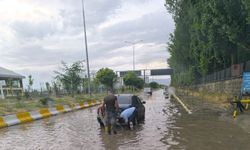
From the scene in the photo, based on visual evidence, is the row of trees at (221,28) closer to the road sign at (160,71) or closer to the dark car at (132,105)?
the dark car at (132,105)

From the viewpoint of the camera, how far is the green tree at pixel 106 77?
78269 millimetres

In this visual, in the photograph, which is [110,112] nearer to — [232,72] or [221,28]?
[221,28]

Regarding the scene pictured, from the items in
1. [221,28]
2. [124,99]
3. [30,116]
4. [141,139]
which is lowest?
[141,139]

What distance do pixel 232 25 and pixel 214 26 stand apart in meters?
1.86

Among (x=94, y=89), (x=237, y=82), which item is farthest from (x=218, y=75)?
(x=94, y=89)

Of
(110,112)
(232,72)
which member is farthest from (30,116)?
(232,72)

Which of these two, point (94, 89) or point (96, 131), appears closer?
point (96, 131)

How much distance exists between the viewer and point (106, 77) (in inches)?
3076

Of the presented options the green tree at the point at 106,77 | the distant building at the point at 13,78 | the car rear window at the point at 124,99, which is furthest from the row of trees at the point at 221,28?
the green tree at the point at 106,77

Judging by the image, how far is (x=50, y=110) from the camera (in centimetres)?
2312

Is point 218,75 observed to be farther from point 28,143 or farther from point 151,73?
point 151,73

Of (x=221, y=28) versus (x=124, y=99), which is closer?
(x=124, y=99)

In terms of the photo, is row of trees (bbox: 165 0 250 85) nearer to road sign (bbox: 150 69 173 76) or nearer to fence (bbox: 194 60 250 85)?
fence (bbox: 194 60 250 85)

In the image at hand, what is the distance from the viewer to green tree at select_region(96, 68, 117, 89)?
78.3 meters
